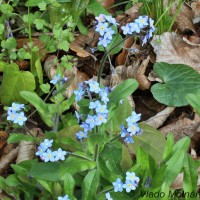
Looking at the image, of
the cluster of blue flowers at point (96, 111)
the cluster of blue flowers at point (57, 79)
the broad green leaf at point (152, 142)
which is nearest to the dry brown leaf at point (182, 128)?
the broad green leaf at point (152, 142)

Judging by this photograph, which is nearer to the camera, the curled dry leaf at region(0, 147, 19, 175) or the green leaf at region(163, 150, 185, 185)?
the green leaf at region(163, 150, 185, 185)

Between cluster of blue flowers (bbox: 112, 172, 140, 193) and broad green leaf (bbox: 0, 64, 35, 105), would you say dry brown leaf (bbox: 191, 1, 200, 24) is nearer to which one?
broad green leaf (bbox: 0, 64, 35, 105)

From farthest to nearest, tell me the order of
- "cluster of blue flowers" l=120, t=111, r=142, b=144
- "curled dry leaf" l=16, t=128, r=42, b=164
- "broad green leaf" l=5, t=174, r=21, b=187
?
"curled dry leaf" l=16, t=128, r=42, b=164 < "broad green leaf" l=5, t=174, r=21, b=187 < "cluster of blue flowers" l=120, t=111, r=142, b=144

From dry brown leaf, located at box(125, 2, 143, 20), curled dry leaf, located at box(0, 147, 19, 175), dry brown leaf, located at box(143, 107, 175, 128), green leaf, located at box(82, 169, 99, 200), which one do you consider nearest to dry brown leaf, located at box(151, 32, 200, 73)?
dry brown leaf, located at box(125, 2, 143, 20)

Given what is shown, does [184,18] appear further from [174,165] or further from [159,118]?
[174,165]

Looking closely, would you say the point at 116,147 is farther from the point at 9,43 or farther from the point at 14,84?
the point at 9,43
